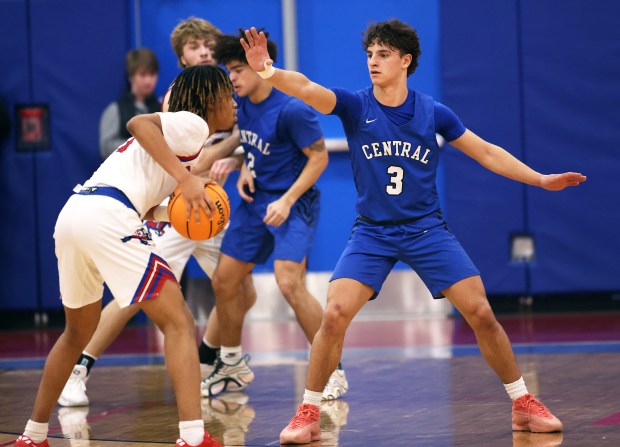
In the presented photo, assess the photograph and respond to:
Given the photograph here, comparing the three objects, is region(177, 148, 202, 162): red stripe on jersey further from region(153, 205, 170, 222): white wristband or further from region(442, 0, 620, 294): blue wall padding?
region(442, 0, 620, 294): blue wall padding

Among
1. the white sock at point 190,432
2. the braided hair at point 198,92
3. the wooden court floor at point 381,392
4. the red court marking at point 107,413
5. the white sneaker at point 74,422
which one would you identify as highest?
the braided hair at point 198,92

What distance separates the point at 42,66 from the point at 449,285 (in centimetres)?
625

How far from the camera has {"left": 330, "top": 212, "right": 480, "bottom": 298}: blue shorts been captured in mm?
5219

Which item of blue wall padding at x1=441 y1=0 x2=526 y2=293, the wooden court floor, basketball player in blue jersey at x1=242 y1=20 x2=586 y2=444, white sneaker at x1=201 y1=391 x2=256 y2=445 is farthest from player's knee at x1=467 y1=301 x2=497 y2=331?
blue wall padding at x1=441 y1=0 x2=526 y2=293

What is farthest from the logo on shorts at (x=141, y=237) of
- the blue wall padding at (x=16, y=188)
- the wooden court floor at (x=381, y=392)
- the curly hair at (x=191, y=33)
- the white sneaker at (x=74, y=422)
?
the blue wall padding at (x=16, y=188)

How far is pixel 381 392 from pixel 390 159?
1684mm

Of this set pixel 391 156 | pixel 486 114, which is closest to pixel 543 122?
pixel 486 114

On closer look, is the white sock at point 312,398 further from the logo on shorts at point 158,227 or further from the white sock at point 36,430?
the logo on shorts at point 158,227

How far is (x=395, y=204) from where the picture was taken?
5.32 metres

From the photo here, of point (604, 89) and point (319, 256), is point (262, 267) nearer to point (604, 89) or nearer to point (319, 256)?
point (319, 256)

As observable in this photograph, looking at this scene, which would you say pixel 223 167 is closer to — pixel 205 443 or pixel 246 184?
pixel 246 184

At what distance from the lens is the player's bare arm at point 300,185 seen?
6.18m

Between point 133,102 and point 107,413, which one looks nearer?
point 107,413

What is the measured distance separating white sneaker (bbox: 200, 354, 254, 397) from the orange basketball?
1772 mm
